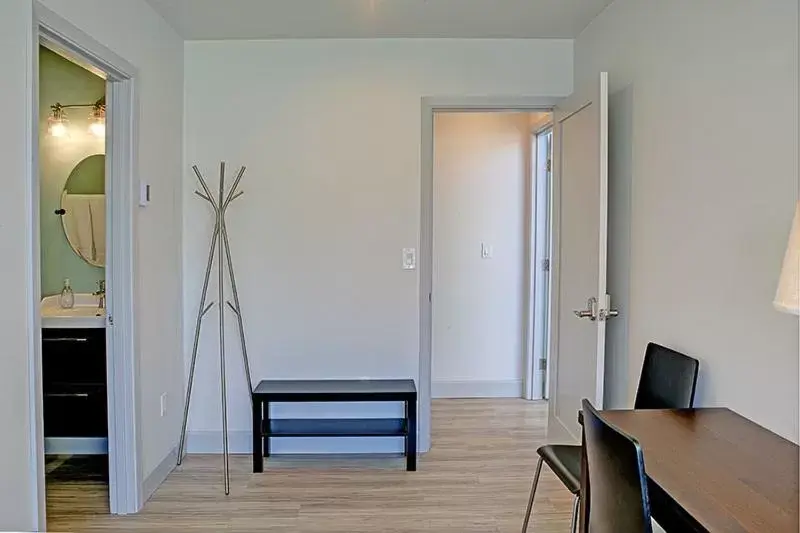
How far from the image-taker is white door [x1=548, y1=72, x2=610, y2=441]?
2.91 meters

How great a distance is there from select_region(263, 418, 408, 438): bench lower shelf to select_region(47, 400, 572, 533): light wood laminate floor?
0.20 metres

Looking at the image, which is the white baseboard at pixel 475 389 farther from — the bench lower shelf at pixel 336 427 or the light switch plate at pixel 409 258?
the light switch plate at pixel 409 258

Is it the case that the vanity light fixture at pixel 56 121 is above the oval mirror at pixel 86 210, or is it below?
above

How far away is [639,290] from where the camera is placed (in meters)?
2.87

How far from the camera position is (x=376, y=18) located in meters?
3.39

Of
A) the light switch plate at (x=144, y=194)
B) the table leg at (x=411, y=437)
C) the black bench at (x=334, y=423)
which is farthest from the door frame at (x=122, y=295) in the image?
the table leg at (x=411, y=437)

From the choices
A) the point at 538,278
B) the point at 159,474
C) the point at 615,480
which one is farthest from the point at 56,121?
the point at 615,480

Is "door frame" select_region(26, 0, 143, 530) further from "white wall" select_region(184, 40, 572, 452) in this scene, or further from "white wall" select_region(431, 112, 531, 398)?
"white wall" select_region(431, 112, 531, 398)

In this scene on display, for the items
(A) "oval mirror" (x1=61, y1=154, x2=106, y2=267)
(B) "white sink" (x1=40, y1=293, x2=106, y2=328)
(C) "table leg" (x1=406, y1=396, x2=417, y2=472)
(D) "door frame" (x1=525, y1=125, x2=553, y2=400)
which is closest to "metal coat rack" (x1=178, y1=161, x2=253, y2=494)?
(B) "white sink" (x1=40, y1=293, x2=106, y2=328)

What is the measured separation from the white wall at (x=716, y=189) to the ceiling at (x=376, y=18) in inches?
19.4

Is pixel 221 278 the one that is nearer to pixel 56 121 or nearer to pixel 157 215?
pixel 157 215

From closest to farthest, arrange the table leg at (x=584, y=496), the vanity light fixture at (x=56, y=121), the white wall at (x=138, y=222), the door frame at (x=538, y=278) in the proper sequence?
1. the table leg at (x=584, y=496)
2. the white wall at (x=138, y=222)
3. the vanity light fixture at (x=56, y=121)
4. the door frame at (x=538, y=278)

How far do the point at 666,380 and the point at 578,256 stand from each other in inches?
40.4

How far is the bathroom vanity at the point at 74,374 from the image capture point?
11.3 feet
